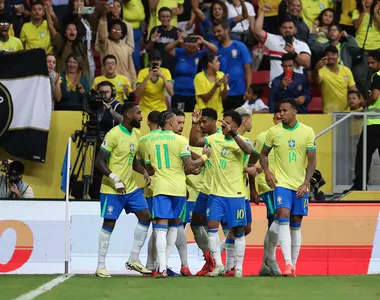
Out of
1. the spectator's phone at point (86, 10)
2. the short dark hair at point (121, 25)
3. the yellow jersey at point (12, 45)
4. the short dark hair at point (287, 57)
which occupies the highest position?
the spectator's phone at point (86, 10)

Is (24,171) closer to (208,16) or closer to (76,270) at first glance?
(76,270)

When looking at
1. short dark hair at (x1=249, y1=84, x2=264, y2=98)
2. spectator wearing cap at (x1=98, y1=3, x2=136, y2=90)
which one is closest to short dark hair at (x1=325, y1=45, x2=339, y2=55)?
short dark hair at (x1=249, y1=84, x2=264, y2=98)

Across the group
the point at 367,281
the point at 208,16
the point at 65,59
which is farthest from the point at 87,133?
the point at 367,281

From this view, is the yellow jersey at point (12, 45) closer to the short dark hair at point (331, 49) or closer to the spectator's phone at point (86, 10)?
the spectator's phone at point (86, 10)

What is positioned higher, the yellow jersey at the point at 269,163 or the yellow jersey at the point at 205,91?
the yellow jersey at the point at 205,91

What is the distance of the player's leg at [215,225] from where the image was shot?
14.8 metres

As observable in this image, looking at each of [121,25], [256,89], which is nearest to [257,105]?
[256,89]

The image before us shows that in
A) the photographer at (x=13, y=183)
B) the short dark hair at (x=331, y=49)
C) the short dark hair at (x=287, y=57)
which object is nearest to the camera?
the photographer at (x=13, y=183)

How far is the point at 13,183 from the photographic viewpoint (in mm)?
18484

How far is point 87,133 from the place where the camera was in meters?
18.4

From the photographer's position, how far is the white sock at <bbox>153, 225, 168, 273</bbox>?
46.8ft

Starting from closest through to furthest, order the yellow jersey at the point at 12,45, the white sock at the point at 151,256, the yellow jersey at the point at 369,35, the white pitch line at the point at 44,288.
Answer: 1. the white pitch line at the point at 44,288
2. the white sock at the point at 151,256
3. the yellow jersey at the point at 12,45
4. the yellow jersey at the point at 369,35

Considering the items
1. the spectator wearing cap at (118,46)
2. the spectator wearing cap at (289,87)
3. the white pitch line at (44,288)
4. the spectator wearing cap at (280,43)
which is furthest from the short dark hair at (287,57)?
the white pitch line at (44,288)

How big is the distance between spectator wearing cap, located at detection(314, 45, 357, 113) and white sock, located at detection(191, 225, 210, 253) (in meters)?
5.95
